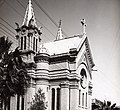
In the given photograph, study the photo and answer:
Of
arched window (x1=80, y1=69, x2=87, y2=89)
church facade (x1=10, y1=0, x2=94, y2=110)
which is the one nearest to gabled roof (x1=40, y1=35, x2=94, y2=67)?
church facade (x1=10, y1=0, x2=94, y2=110)

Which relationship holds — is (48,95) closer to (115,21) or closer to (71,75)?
(71,75)

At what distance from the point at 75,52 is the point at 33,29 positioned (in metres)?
6.40

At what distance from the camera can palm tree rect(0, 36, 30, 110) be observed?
1617 cm

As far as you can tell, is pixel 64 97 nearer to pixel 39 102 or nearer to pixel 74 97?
pixel 74 97

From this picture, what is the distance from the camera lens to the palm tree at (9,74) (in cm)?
1617

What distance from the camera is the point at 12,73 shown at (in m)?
16.9

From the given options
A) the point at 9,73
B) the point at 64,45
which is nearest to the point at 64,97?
the point at 64,45

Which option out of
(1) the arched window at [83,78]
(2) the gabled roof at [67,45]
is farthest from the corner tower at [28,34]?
(1) the arched window at [83,78]

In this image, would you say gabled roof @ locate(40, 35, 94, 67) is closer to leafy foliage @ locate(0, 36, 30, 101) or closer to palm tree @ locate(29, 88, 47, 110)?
palm tree @ locate(29, 88, 47, 110)

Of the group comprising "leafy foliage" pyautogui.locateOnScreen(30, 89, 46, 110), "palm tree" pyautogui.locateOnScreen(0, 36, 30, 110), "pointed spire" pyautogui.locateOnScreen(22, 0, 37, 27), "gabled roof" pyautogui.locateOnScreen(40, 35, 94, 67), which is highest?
"pointed spire" pyautogui.locateOnScreen(22, 0, 37, 27)

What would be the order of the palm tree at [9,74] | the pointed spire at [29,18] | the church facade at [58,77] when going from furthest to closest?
the pointed spire at [29,18], the church facade at [58,77], the palm tree at [9,74]

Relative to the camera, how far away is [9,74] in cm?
1662

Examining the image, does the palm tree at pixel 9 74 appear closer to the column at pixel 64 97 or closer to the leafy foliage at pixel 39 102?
the leafy foliage at pixel 39 102

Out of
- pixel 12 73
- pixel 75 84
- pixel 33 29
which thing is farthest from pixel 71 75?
pixel 12 73
